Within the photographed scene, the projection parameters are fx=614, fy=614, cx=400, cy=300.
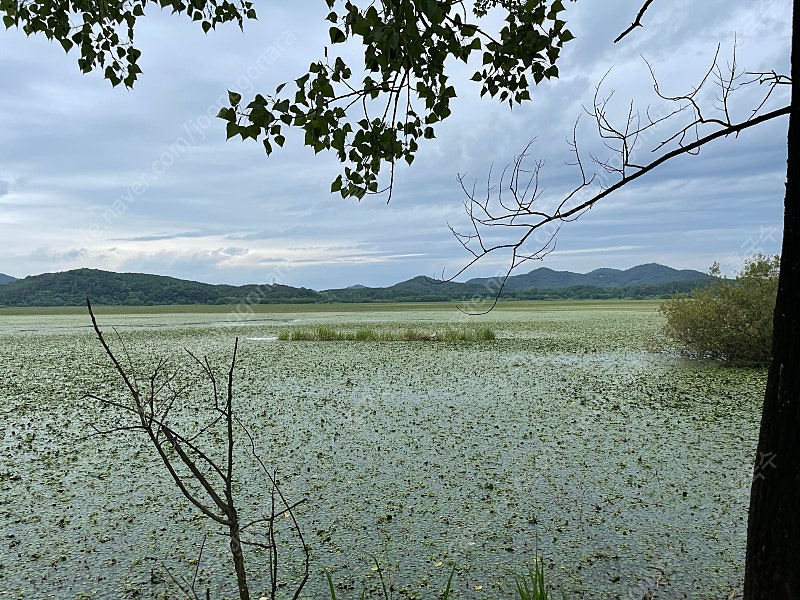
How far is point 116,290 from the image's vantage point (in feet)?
228

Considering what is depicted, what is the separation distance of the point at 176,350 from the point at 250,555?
11847 mm

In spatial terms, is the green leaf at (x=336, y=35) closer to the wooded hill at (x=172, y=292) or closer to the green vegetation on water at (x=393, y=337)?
the green vegetation on water at (x=393, y=337)

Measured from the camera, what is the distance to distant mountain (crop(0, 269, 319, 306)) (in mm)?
69562

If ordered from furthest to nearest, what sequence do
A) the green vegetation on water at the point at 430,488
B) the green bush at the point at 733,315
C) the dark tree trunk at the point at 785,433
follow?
1. the green bush at the point at 733,315
2. the green vegetation on water at the point at 430,488
3. the dark tree trunk at the point at 785,433

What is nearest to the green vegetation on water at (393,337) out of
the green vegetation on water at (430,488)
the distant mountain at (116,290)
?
the green vegetation on water at (430,488)

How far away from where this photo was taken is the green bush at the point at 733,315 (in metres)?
10.3

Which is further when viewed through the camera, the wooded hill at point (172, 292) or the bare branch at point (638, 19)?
the wooded hill at point (172, 292)

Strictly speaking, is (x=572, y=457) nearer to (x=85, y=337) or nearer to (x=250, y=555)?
(x=250, y=555)

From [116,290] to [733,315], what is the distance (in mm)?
70160

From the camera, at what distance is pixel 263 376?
9.72 metres

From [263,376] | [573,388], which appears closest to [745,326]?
[573,388]

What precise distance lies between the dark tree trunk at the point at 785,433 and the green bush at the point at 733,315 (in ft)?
30.9

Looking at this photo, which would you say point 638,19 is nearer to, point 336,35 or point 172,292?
point 336,35

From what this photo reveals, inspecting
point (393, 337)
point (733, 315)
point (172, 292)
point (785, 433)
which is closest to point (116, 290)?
point (172, 292)
